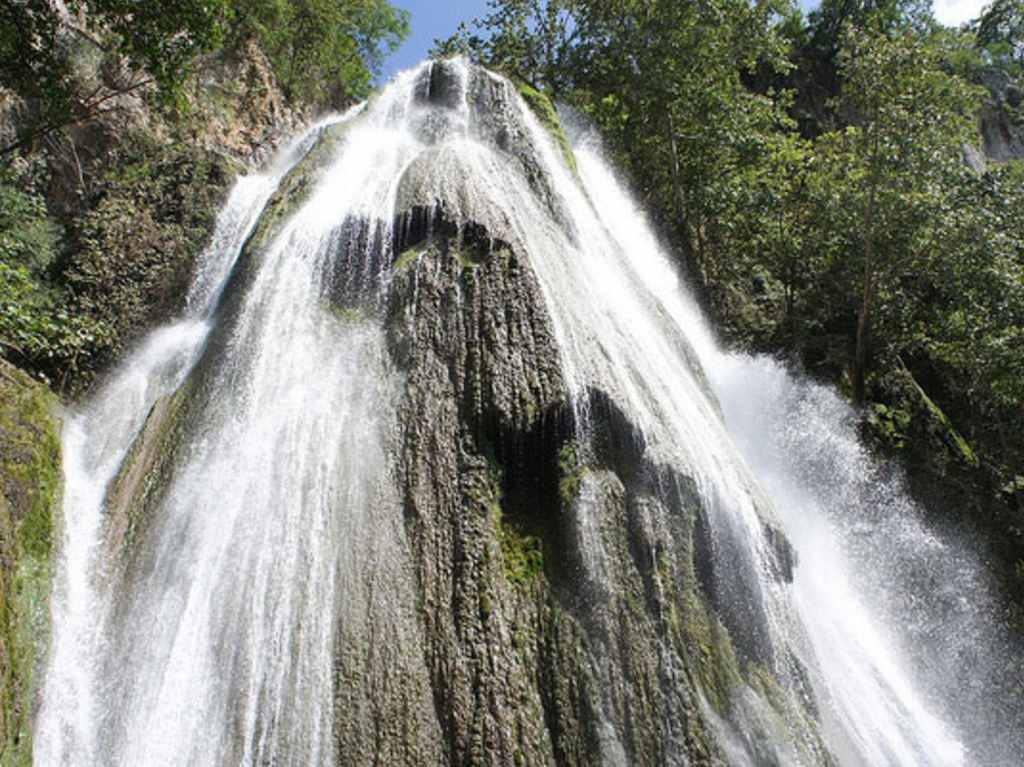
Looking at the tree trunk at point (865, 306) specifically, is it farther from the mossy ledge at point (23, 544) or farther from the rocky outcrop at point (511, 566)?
the mossy ledge at point (23, 544)

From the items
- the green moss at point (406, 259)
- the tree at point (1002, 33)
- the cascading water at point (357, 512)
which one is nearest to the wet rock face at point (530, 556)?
the cascading water at point (357, 512)

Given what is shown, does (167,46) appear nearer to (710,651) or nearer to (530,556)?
(530,556)

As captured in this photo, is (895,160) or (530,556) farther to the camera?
(895,160)

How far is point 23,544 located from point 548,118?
45.2ft

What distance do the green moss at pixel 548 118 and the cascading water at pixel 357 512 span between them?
4.44 feet

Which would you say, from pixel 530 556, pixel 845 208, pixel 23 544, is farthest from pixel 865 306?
pixel 23 544

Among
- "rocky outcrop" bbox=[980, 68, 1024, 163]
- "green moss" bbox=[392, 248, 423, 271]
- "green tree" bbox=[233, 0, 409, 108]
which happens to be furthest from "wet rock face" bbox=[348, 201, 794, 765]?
"rocky outcrop" bbox=[980, 68, 1024, 163]

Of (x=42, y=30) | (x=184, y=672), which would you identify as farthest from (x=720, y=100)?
(x=184, y=672)

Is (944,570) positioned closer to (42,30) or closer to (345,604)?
(345,604)

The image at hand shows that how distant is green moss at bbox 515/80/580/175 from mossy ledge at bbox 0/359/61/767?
11509 millimetres

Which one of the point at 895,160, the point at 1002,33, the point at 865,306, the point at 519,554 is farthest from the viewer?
the point at 1002,33

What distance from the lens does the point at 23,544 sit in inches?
266

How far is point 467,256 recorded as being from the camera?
9391 millimetres

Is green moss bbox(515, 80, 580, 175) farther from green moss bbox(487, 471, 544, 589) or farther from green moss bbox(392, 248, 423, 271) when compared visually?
green moss bbox(487, 471, 544, 589)
